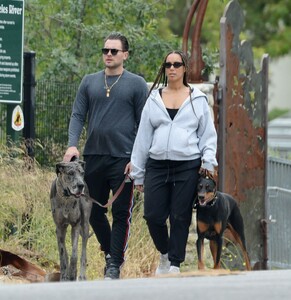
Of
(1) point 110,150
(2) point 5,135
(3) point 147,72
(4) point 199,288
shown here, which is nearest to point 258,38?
(3) point 147,72

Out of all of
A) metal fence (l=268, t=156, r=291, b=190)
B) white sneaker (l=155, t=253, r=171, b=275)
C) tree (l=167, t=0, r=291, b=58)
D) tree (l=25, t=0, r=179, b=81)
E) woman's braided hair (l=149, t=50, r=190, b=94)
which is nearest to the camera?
woman's braided hair (l=149, t=50, r=190, b=94)

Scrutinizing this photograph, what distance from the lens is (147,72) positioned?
17234 millimetres

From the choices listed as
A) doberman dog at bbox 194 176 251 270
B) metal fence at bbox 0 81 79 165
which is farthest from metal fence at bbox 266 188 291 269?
doberman dog at bbox 194 176 251 270

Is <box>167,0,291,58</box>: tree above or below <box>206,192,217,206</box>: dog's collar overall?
above

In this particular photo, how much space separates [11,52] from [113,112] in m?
3.22

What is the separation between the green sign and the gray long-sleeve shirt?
2.87 m

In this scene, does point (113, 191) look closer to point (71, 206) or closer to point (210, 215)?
point (71, 206)

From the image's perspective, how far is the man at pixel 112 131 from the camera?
1101cm

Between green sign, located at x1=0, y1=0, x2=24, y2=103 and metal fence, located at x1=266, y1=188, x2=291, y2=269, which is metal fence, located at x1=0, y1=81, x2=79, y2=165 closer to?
green sign, located at x1=0, y1=0, x2=24, y2=103

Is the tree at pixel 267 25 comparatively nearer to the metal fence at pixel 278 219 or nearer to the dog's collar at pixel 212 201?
the metal fence at pixel 278 219

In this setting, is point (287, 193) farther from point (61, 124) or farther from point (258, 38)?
point (258, 38)

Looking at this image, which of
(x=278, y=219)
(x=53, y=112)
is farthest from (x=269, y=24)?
(x=53, y=112)

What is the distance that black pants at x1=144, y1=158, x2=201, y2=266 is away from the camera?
1063 cm

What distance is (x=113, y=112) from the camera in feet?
36.2
